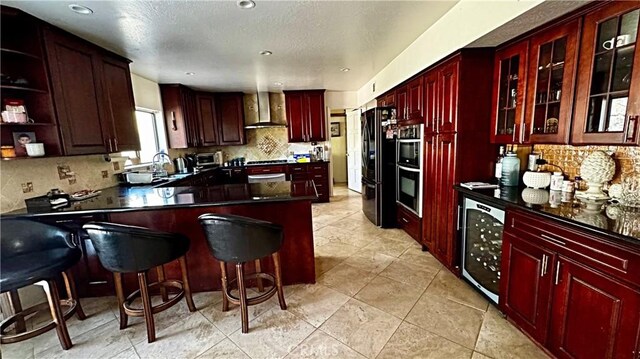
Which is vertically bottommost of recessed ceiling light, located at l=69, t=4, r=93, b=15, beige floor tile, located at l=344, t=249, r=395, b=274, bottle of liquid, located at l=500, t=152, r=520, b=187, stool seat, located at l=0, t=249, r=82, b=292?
beige floor tile, located at l=344, t=249, r=395, b=274

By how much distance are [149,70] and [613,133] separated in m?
4.68

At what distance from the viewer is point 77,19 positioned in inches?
81.4

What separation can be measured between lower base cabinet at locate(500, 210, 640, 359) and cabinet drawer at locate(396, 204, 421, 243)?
1347 mm

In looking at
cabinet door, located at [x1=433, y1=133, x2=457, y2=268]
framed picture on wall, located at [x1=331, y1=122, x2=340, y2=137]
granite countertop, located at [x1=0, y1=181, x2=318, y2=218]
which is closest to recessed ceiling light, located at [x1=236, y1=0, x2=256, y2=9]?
granite countertop, located at [x1=0, y1=181, x2=318, y2=218]

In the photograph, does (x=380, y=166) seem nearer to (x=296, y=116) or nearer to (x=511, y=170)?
(x=511, y=170)

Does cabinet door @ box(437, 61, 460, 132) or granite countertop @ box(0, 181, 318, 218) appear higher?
cabinet door @ box(437, 61, 460, 132)

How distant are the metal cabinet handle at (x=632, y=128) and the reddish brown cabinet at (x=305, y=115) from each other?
4485mm

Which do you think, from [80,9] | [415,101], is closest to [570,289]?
[415,101]

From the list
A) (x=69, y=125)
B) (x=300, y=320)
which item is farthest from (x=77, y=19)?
(x=300, y=320)

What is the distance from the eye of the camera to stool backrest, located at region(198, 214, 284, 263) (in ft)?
5.47

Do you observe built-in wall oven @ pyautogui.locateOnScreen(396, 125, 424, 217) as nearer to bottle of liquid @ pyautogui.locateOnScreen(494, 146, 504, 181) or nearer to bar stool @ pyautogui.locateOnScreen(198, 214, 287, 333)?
bottle of liquid @ pyautogui.locateOnScreen(494, 146, 504, 181)

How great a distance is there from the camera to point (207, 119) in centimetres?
515

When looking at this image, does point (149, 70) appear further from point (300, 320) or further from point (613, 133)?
point (613, 133)

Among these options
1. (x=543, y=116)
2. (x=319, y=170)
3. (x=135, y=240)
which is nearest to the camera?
(x=135, y=240)
